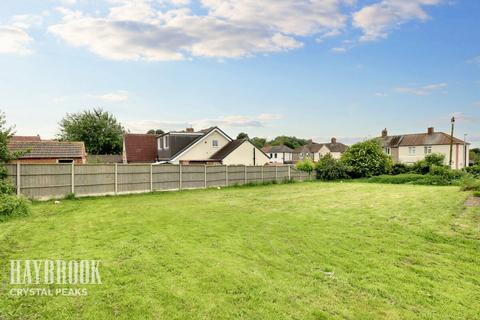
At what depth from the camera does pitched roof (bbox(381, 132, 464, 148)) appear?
5303 centimetres

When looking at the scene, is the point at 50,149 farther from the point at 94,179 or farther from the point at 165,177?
the point at 165,177

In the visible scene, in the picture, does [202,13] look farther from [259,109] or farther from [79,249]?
[259,109]

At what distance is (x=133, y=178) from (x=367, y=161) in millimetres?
26284

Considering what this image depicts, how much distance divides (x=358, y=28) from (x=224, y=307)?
18.6 meters

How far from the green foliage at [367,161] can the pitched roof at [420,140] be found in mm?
23291

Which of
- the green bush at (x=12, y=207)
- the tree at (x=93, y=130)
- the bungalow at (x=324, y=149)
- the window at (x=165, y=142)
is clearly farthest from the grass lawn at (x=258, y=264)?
the bungalow at (x=324, y=149)

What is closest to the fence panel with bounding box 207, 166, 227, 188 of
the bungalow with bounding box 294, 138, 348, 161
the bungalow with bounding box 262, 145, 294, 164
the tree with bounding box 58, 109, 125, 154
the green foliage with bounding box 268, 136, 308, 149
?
the tree with bounding box 58, 109, 125, 154

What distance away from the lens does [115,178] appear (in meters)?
18.6

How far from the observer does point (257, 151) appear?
37188 mm

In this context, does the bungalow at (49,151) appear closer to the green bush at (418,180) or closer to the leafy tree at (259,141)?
the green bush at (418,180)

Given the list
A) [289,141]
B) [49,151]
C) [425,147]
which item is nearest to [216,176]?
[49,151]

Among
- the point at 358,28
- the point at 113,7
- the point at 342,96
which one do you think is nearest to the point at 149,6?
the point at 113,7

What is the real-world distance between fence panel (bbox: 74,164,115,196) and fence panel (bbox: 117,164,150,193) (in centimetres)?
50

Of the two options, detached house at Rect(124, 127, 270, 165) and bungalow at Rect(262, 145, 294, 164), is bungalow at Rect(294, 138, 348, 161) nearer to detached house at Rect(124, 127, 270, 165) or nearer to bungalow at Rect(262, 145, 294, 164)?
bungalow at Rect(262, 145, 294, 164)
